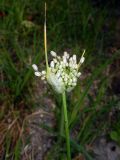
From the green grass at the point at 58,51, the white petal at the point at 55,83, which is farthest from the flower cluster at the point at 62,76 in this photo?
the green grass at the point at 58,51

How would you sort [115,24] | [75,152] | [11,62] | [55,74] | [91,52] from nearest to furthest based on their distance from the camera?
[55,74] < [75,152] < [11,62] < [91,52] < [115,24]

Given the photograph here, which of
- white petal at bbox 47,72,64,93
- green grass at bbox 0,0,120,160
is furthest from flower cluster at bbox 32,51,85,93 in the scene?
→ green grass at bbox 0,0,120,160

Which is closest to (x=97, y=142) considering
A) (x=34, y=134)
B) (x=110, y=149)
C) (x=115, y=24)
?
(x=110, y=149)

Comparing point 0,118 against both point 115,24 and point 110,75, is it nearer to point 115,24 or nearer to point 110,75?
point 110,75

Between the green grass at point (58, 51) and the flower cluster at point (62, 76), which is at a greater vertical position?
the green grass at point (58, 51)

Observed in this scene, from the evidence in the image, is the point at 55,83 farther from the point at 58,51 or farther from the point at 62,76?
the point at 58,51

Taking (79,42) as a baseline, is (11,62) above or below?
below

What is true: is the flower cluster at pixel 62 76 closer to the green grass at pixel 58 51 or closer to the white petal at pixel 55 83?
the white petal at pixel 55 83

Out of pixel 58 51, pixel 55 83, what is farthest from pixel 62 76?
pixel 58 51
